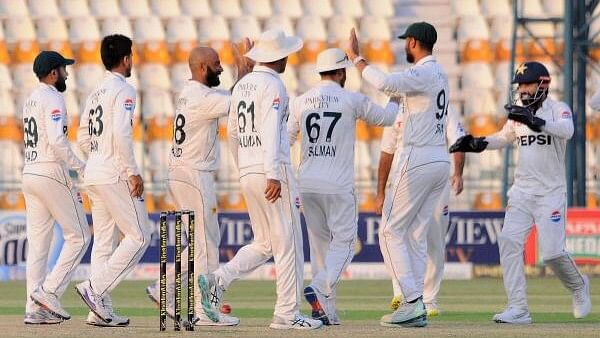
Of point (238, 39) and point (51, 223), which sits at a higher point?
point (238, 39)

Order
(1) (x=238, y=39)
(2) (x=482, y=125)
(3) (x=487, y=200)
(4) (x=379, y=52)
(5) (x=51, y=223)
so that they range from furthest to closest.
Result: (1) (x=238, y=39) < (4) (x=379, y=52) < (2) (x=482, y=125) < (3) (x=487, y=200) < (5) (x=51, y=223)

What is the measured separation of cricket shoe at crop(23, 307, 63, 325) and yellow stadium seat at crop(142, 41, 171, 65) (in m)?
14.3

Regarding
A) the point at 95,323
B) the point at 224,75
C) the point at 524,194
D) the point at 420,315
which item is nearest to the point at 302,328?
the point at 420,315

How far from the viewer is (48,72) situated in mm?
11750

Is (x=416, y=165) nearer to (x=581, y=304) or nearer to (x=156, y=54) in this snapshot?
(x=581, y=304)

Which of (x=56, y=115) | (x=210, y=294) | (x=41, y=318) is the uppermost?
(x=56, y=115)

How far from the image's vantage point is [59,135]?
11367 mm

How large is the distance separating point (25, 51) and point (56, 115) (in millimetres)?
14482

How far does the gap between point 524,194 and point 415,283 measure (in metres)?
1.34

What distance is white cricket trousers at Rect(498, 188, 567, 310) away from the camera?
11.6 meters

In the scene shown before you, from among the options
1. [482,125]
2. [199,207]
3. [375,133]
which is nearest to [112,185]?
[199,207]

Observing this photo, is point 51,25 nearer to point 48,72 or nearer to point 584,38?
point 584,38

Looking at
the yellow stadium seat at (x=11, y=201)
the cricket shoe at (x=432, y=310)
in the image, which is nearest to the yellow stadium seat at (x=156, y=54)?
the yellow stadium seat at (x=11, y=201)

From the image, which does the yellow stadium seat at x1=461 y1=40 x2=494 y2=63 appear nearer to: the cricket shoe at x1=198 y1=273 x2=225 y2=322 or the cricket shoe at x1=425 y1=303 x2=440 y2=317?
the cricket shoe at x1=425 y1=303 x2=440 y2=317
